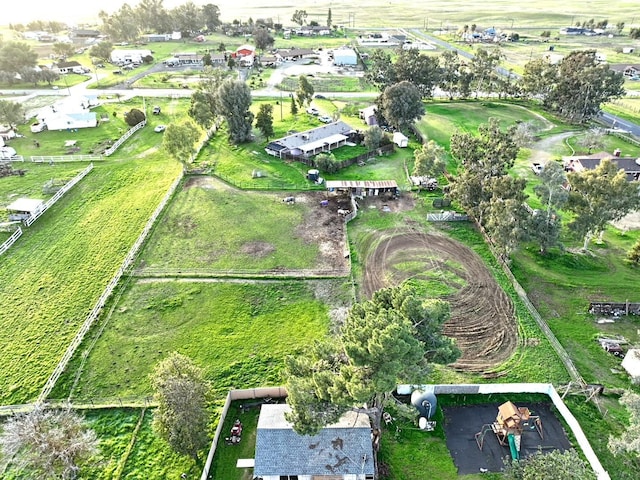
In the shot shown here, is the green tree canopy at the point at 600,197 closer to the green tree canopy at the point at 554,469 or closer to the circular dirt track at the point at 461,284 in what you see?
the circular dirt track at the point at 461,284

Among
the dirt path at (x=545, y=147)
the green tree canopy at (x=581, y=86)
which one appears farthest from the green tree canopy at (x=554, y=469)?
the green tree canopy at (x=581, y=86)

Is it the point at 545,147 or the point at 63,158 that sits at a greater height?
the point at 63,158

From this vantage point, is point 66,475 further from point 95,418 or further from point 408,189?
point 408,189

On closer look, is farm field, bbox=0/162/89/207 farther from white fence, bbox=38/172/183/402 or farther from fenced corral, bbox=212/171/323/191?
fenced corral, bbox=212/171/323/191

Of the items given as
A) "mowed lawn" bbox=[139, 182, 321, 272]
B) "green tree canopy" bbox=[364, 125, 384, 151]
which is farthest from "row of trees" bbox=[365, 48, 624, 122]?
"mowed lawn" bbox=[139, 182, 321, 272]

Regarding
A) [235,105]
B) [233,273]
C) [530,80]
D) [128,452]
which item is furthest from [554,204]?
[530,80]

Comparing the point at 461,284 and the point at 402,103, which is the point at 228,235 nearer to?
the point at 461,284
